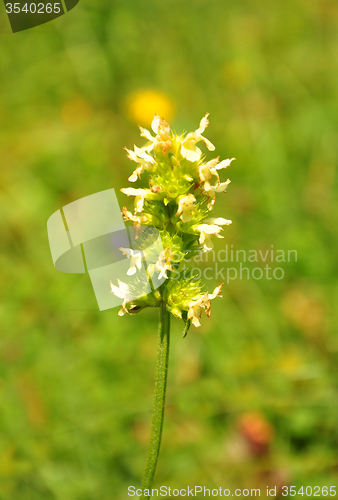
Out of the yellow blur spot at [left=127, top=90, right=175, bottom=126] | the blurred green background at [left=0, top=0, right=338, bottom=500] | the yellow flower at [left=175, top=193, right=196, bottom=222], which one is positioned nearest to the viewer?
the yellow flower at [left=175, top=193, right=196, bottom=222]

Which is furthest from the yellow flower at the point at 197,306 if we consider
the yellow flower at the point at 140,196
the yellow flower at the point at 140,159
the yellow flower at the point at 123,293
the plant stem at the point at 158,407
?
the yellow flower at the point at 140,159

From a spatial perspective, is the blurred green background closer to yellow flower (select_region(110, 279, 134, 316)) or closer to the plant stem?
the plant stem

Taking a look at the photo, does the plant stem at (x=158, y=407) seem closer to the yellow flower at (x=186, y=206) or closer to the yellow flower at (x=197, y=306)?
the yellow flower at (x=197, y=306)

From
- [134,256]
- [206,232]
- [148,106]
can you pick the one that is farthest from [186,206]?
[148,106]

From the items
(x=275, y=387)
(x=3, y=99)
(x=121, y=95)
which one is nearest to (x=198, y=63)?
(x=121, y=95)

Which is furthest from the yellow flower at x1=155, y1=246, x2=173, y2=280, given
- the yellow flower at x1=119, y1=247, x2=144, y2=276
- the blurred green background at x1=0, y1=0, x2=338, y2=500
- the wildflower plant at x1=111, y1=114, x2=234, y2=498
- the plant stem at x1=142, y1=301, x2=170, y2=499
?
the blurred green background at x1=0, y1=0, x2=338, y2=500

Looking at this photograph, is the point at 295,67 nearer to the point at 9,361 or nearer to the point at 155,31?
the point at 155,31

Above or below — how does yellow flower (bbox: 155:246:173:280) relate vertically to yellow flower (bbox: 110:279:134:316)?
above
